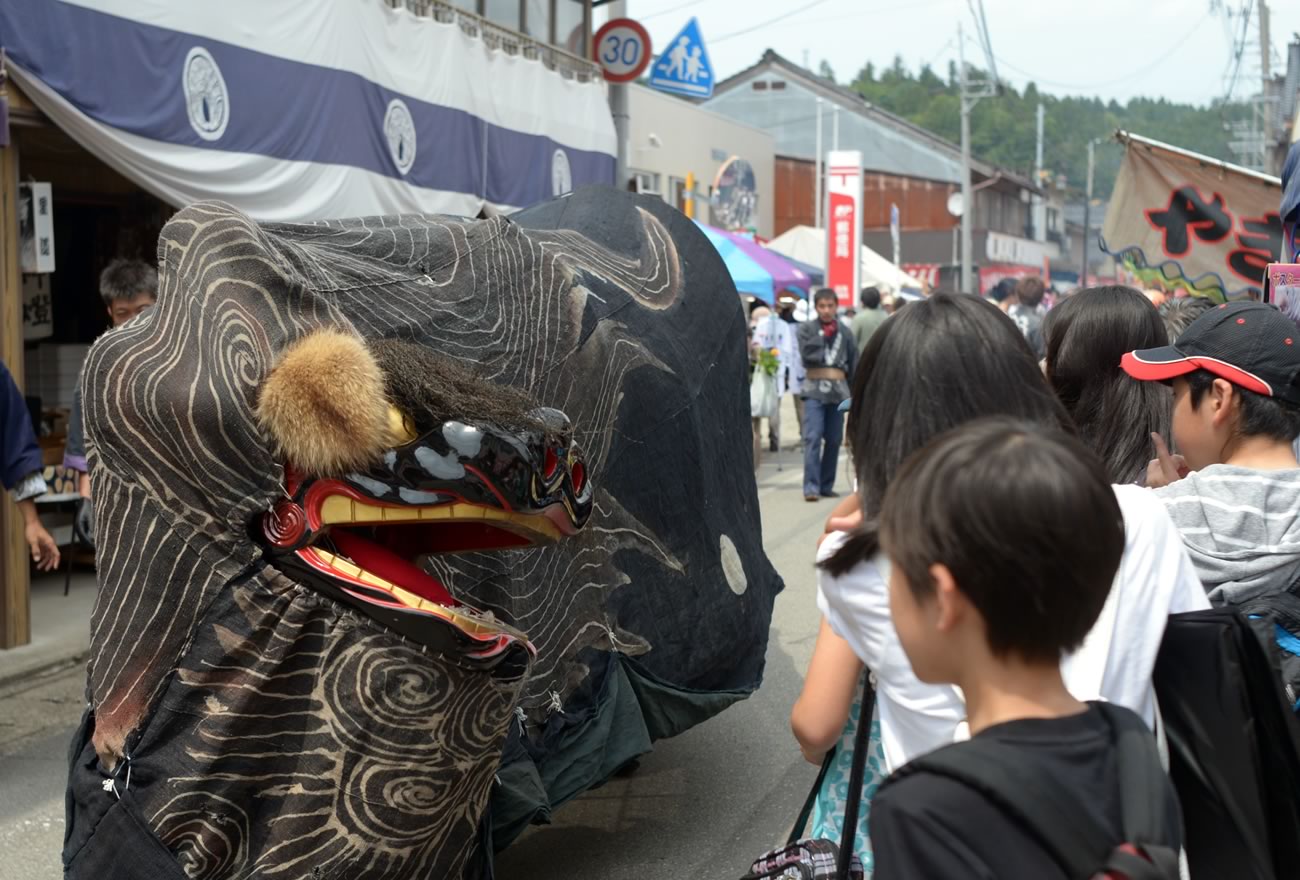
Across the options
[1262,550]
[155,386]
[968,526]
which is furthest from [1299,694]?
[155,386]

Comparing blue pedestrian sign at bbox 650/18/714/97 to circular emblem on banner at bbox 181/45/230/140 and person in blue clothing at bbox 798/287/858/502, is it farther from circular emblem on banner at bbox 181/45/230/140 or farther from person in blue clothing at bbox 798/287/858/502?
circular emblem on banner at bbox 181/45/230/140

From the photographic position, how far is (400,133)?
9.80m

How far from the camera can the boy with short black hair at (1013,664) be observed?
4.91ft

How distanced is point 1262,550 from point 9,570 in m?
5.92

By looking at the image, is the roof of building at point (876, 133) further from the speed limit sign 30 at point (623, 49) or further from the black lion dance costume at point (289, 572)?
the black lion dance costume at point (289, 572)

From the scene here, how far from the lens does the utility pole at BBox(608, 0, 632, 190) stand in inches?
508

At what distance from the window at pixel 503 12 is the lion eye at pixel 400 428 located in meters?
9.70

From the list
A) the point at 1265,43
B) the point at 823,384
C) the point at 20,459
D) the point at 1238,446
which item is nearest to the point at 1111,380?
the point at 1238,446

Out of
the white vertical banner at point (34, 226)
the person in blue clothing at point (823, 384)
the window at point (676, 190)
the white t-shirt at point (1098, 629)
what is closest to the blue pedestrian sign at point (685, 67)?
the person in blue clothing at point (823, 384)

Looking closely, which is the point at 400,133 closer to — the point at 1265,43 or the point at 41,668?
the point at 41,668

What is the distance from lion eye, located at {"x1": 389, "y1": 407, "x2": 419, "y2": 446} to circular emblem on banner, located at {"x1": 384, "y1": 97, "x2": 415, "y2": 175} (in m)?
7.29

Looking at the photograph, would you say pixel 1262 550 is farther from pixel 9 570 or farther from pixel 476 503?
pixel 9 570

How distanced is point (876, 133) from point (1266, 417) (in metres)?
49.4

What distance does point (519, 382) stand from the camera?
3.66 m
